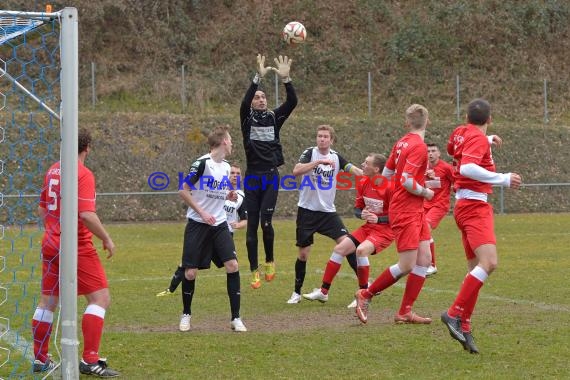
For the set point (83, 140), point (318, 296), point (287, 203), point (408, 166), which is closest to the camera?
point (83, 140)

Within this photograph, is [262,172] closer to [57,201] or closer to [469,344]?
[469,344]

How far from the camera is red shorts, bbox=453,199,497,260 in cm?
770

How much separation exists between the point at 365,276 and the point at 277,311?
1.14 meters

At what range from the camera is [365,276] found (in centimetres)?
1055

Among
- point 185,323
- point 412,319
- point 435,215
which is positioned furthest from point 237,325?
point 435,215

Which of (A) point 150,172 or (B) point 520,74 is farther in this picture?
(B) point 520,74

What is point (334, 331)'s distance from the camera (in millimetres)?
8688

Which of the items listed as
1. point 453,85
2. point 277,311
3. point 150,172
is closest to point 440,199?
point 277,311

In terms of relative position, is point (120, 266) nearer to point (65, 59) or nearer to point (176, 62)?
point (65, 59)

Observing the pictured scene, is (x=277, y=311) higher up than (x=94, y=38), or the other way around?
(x=94, y=38)

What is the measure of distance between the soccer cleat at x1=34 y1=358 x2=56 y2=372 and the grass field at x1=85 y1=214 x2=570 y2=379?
1.71 feet

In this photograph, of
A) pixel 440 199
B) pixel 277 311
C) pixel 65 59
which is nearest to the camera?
pixel 65 59

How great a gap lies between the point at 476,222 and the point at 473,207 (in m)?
0.13

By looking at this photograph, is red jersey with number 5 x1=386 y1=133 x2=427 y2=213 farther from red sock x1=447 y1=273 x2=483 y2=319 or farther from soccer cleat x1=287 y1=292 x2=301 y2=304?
soccer cleat x1=287 y1=292 x2=301 y2=304
